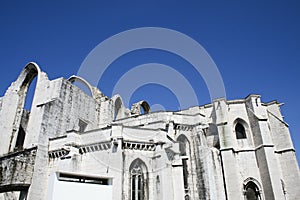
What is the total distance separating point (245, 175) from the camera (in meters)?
20.5

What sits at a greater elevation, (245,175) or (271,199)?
(245,175)

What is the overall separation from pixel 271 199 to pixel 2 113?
23.9 meters

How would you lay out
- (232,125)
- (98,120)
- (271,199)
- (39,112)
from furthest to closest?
(98,120), (232,125), (39,112), (271,199)

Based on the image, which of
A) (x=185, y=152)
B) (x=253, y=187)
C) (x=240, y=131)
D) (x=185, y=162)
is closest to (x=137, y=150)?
(x=185, y=162)

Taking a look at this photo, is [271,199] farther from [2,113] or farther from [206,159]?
[2,113]

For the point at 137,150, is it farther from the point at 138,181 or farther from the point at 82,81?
the point at 82,81

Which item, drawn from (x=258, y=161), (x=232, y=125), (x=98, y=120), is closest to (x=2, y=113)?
(x=98, y=120)

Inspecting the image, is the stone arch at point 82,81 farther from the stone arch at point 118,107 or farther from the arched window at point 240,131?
the arched window at point 240,131

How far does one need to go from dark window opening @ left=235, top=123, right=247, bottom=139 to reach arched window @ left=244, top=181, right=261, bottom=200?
4169 mm

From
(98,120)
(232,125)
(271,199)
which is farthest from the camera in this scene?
(98,120)

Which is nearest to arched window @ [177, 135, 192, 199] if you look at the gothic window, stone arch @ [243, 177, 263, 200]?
the gothic window

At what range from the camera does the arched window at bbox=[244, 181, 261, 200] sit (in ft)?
65.1

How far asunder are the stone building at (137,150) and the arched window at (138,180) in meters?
0.06

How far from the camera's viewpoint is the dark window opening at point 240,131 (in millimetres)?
22681
